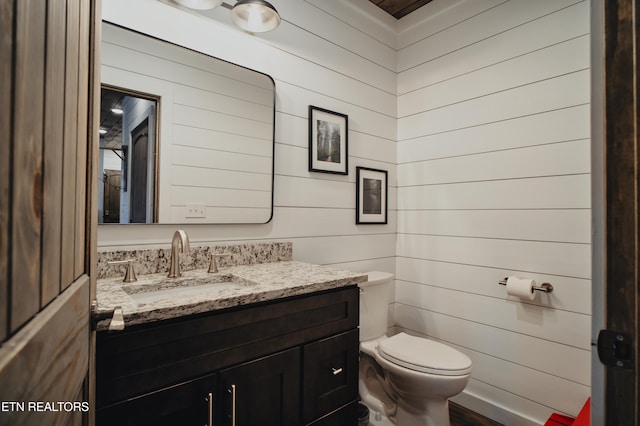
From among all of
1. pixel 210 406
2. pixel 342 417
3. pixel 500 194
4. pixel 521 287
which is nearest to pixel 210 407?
pixel 210 406

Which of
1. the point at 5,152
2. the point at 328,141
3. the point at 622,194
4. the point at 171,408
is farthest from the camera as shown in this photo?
the point at 328,141

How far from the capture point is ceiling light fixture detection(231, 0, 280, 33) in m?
1.53

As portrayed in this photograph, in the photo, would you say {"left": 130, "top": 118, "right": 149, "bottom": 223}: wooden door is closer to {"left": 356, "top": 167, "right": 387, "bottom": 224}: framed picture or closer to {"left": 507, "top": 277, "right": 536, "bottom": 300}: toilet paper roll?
{"left": 356, "top": 167, "right": 387, "bottom": 224}: framed picture

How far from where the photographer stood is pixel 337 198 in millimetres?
2148

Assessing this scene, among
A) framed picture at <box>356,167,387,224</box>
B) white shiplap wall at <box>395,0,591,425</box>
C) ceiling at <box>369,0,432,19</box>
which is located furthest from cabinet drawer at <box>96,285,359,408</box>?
ceiling at <box>369,0,432,19</box>

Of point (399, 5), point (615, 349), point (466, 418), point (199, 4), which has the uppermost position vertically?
point (399, 5)

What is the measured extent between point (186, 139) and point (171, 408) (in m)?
1.10

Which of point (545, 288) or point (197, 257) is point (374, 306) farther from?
point (197, 257)

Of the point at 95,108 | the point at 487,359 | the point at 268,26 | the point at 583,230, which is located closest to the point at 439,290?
the point at 487,359

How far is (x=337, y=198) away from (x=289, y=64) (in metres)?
0.86

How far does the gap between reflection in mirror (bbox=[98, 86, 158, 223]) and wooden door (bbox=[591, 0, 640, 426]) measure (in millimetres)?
1518

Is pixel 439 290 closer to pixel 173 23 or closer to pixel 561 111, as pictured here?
pixel 561 111

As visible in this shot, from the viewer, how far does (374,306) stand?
1980 millimetres

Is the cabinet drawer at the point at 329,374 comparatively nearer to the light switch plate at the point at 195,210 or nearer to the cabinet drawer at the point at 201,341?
the cabinet drawer at the point at 201,341
